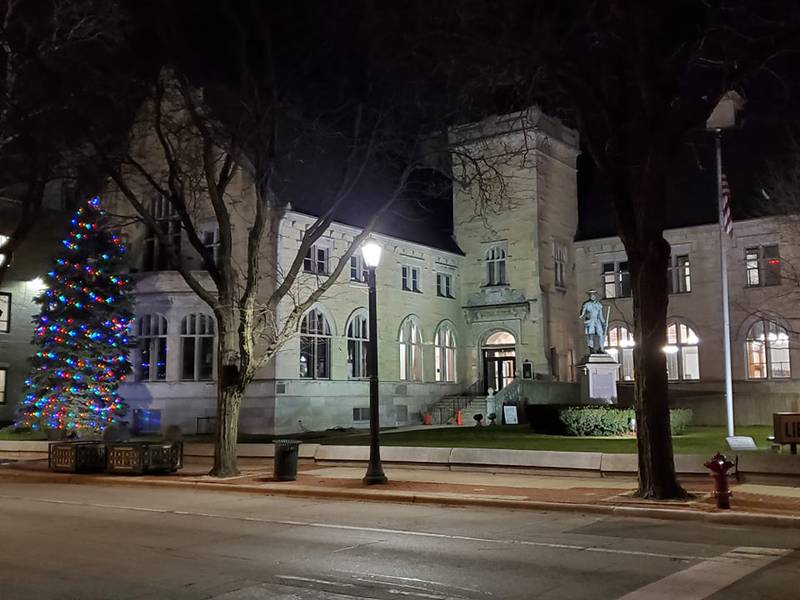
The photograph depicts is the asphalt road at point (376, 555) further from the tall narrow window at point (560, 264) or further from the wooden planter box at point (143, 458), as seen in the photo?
the tall narrow window at point (560, 264)

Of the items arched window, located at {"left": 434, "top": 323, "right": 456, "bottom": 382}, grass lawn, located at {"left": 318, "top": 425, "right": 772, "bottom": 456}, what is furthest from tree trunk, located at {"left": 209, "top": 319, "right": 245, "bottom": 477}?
arched window, located at {"left": 434, "top": 323, "right": 456, "bottom": 382}

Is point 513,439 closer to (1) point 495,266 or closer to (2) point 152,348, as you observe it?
(2) point 152,348

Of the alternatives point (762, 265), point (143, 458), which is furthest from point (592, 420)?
point (762, 265)

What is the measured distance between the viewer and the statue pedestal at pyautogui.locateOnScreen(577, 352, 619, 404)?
1179 inches

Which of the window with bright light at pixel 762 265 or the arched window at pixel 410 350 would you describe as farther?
the arched window at pixel 410 350

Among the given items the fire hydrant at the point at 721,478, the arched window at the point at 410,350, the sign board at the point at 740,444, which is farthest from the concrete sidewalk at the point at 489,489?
the arched window at the point at 410,350

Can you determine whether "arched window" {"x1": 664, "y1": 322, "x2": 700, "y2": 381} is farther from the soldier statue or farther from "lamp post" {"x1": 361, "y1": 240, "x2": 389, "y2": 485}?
"lamp post" {"x1": 361, "y1": 240, "x2": 389, "y2": 485}

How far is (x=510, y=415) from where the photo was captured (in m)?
34.5

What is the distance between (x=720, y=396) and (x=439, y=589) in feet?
87.7

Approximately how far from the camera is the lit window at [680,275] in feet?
130

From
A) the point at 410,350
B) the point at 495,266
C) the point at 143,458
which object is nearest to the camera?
the point at 143,458

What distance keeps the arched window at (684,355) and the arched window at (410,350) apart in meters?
12.3

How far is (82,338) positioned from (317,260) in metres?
9.91

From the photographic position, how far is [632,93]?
48.8 ft
